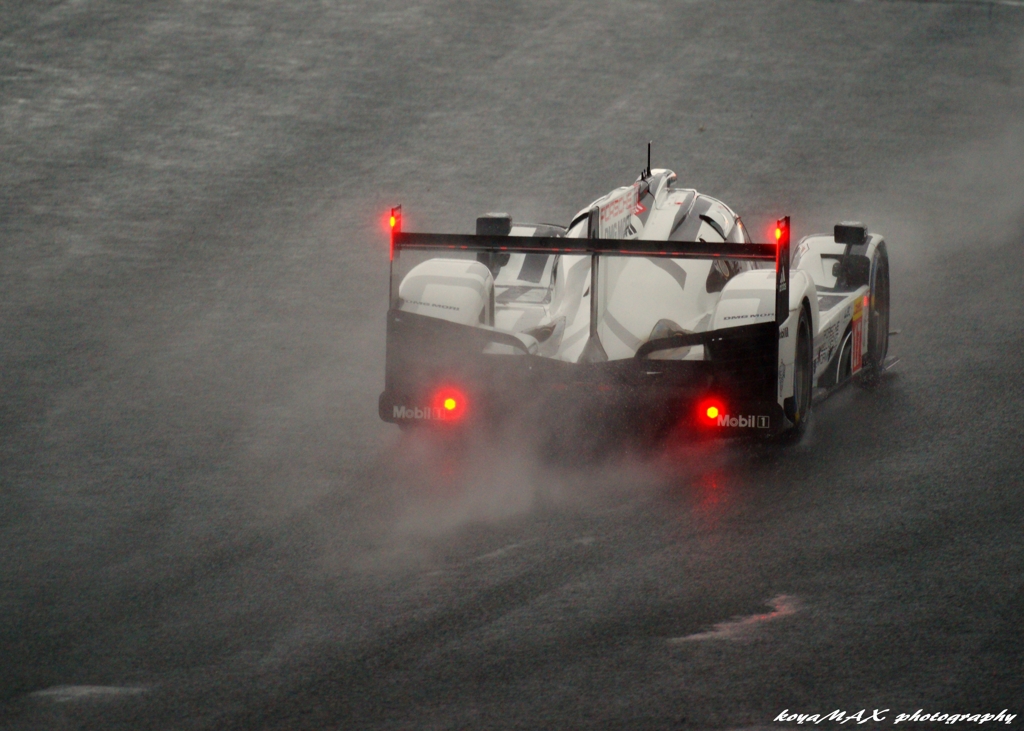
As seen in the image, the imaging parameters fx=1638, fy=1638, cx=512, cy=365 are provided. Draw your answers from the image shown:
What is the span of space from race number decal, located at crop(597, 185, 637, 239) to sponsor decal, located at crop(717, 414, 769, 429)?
1.59 meters

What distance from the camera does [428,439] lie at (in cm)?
1041

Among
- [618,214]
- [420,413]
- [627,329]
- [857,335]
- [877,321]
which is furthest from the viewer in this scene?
[877,321]

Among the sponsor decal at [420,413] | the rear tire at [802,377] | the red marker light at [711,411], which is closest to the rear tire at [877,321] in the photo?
the rear tire at [802,377]

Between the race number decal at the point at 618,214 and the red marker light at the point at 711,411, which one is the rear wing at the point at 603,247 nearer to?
the race number decal at the point at 618,214

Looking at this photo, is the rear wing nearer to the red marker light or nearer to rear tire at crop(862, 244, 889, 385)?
the red marker light

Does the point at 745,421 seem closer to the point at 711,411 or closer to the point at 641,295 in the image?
the point at 711,411

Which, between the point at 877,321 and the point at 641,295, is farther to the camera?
the point at 877,321

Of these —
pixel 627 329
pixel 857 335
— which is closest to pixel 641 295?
pixel 627 329

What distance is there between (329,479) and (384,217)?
20.7 ft

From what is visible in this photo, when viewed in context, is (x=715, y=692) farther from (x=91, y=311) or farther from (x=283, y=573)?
(x=91, y=311)

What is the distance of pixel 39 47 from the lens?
2002 centimetres

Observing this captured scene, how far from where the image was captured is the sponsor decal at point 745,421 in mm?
9602

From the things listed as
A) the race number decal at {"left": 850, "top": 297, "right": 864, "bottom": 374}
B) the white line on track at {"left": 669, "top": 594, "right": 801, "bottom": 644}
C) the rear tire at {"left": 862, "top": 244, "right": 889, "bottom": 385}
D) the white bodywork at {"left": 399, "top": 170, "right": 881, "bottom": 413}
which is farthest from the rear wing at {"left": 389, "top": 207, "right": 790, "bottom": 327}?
the white line on track at {"left": 669, "top": 594, "right": 801, "bottom": 644}

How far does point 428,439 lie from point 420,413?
55 centimetres
